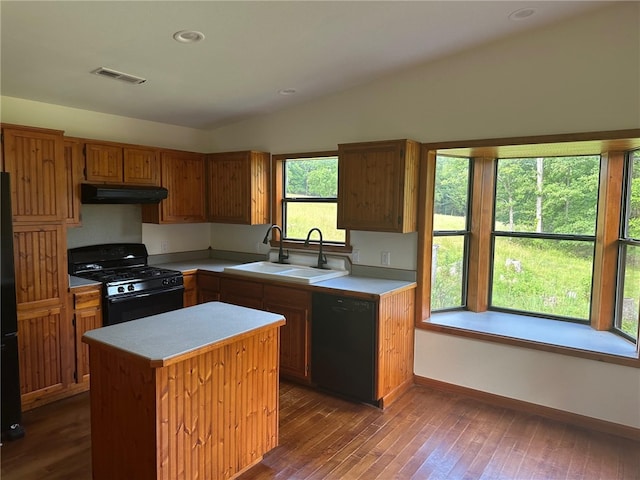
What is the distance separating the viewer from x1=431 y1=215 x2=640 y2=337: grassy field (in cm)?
357

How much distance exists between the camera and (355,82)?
146 inches

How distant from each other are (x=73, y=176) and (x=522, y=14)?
3.52m

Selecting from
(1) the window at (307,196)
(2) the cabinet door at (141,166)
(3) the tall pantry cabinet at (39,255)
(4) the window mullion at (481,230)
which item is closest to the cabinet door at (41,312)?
(3) the tall pantry cabinet at (39,255)

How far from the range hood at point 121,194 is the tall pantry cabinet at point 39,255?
313 mm

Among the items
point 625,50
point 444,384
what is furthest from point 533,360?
point 625,50

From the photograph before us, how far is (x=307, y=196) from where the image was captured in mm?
4371

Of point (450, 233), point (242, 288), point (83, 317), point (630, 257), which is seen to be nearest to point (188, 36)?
point (242, 288)

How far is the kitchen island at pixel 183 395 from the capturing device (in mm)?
1925

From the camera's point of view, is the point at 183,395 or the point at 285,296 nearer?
the point at 183,395

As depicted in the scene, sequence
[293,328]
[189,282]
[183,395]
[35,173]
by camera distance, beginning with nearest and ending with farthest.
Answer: [183,395]
[35,173]
[293,328]
[189,282]

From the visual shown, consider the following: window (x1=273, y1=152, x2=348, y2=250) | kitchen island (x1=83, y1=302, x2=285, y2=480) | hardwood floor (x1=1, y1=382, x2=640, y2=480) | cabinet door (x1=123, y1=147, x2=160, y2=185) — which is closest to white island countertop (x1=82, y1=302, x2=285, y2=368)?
kitchen island (x1=83, y1=302, x2=285, y2=480)

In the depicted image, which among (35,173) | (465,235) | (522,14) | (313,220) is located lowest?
(465,235)

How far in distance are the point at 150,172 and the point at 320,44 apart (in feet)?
6.94

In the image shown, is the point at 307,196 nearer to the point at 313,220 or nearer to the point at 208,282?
the point at 313,220
